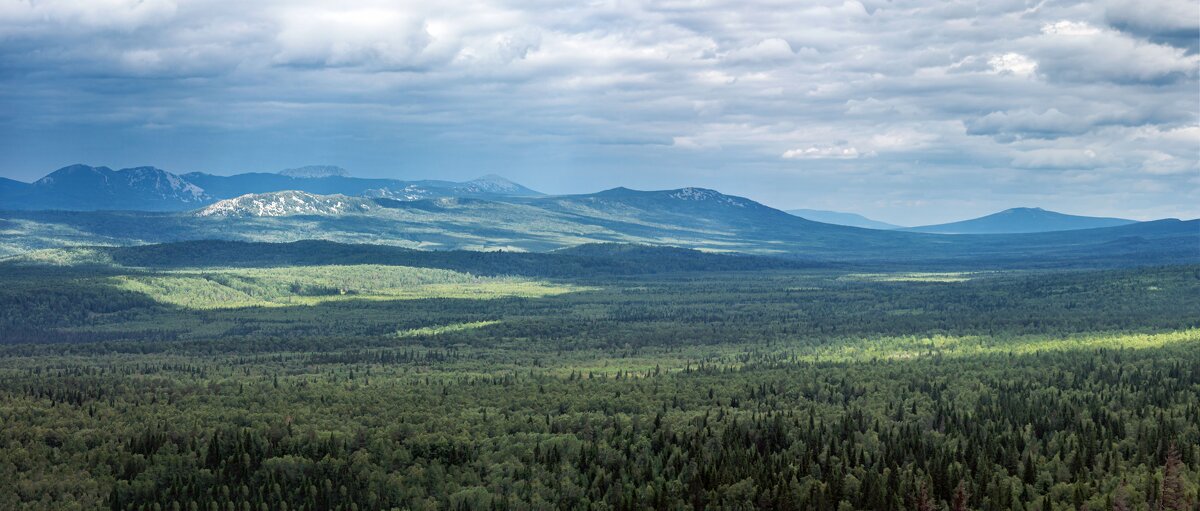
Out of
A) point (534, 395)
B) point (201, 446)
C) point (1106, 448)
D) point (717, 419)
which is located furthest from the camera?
point (534, 395)

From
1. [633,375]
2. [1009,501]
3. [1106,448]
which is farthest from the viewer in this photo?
[633,375]

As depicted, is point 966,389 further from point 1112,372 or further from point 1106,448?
point 1106,448

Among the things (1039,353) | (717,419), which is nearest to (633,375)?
(717,419)

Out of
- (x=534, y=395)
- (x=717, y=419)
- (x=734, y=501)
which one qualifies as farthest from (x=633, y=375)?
(x=734, y=501)

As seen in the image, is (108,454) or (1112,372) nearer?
(108,454)

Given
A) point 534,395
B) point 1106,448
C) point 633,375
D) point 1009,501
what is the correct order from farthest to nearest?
point 633,375, point 534,395, point 1106,448, point 1009,501

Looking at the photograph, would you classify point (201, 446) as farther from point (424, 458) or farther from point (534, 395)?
point (534, 395)

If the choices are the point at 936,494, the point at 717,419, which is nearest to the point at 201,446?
the point at 717,419

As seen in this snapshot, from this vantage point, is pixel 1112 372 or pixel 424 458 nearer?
pixel 424 458

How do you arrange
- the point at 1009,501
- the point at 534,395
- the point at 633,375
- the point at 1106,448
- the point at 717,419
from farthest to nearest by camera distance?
the point at 633,375 → the point at 534,395 → the point at 717,419 → the point at 1106,448 → the point at 1009,501
